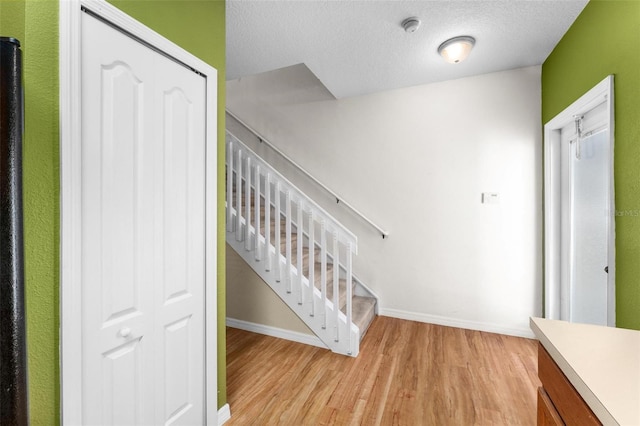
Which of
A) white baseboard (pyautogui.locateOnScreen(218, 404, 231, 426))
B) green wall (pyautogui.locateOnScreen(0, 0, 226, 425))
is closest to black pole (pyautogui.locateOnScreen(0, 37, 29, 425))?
green wall (pyautogui.locateOnScreen(0, 0, 226, 425))

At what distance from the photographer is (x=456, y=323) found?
2934 millimetres

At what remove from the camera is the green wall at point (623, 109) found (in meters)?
1.39

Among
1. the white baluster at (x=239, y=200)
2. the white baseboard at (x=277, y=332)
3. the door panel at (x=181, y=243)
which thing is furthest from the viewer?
the white baluster at (x=239, y=200)

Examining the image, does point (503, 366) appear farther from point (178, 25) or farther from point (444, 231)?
point (178, 25)

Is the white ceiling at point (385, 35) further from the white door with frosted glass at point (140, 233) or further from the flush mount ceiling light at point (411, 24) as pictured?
the white door with frosted glass at point (140, 233)

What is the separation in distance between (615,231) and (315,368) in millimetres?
2081

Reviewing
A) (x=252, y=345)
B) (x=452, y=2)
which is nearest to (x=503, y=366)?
(x=252, y=345)

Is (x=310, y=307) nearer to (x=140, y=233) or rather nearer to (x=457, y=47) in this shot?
(x=140, y=233)

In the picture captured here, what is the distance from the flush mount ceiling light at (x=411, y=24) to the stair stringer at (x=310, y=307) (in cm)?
206

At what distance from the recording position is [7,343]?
378 mm

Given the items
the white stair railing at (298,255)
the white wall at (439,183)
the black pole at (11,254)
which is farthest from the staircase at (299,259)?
the black pole at (11,254)

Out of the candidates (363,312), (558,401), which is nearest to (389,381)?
(363,312)

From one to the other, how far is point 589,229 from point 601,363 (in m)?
1.82

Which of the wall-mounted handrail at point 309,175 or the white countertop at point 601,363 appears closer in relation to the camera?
the white countertop at point 601,363
